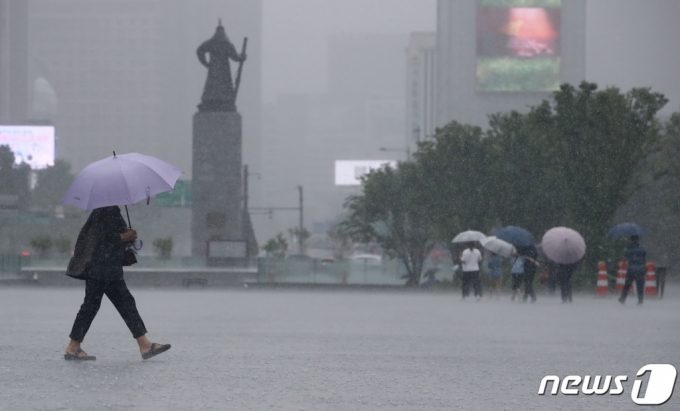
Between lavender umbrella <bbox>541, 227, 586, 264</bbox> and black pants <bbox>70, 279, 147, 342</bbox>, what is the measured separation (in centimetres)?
1653

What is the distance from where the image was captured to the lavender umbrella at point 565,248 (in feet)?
82.0

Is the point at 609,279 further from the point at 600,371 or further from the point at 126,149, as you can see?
the point at 126,149

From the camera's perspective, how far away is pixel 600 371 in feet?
31.3

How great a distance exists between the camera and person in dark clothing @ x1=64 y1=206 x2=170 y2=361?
9.86 metres

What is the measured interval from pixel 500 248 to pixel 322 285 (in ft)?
37.4

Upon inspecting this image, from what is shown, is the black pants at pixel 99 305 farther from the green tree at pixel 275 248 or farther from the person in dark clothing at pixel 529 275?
the green tree at pixel 275 248

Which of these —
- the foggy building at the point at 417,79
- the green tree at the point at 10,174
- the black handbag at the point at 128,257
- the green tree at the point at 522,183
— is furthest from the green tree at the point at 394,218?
the foggy building at the point at 417,79

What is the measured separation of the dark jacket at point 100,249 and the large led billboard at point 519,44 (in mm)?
90992

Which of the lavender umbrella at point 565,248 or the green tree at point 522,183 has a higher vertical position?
the green tree at point 522,183

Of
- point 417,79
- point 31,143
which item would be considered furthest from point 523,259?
point 417,79

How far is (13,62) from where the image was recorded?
155 meters

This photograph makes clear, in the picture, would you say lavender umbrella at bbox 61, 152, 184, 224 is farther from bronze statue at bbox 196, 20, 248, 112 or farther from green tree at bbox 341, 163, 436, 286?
bronze statue at bbox 196, 20, 248, 112

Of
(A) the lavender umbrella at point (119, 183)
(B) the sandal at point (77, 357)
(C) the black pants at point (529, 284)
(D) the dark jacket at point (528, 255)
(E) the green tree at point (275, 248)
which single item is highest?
(A) the lavender umbrella at point (119, 183)

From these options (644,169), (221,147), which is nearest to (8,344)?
(644,169)
